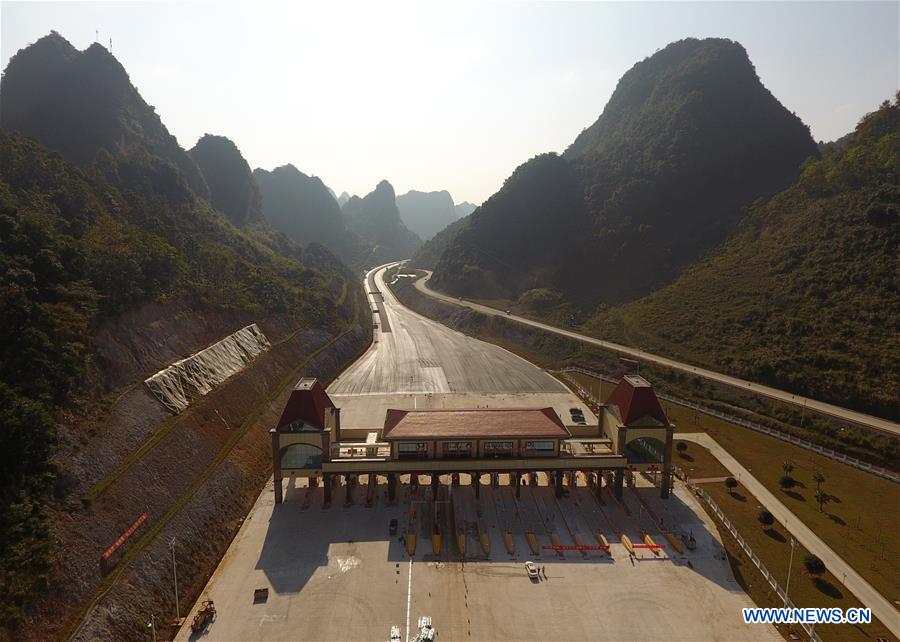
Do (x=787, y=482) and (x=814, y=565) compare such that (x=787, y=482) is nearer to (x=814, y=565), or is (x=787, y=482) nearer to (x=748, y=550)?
(x=748, y=550)

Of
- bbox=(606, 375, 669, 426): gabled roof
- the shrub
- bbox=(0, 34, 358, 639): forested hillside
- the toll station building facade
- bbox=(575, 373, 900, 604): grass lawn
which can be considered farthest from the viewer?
the shrub

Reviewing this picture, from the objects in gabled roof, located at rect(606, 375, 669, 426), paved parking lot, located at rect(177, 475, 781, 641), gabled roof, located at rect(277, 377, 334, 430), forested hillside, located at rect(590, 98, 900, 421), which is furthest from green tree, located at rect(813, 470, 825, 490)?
gabled roof, located at rect(277, 377, 334, 430)

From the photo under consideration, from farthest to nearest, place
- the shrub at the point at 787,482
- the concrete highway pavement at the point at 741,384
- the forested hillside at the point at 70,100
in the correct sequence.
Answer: the forested hillside at the point at 70,100, the concrete highway pavement at the point at 741,384, the shrub at the point at 787,482

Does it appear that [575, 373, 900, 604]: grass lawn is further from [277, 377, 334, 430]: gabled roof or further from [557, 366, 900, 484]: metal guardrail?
[277, 377, 334, 430]: gabled roof

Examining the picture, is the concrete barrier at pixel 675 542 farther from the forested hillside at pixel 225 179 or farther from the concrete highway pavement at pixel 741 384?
the forested hillside at pixel 225 179

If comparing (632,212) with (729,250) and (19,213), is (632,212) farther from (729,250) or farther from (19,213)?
(19,213)

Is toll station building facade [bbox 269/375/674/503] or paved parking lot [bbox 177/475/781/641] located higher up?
toll station building facade [bbox 269/375/674/503]

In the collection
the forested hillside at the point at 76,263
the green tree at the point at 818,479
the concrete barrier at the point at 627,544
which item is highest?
the forested hillside at the point at 76,263

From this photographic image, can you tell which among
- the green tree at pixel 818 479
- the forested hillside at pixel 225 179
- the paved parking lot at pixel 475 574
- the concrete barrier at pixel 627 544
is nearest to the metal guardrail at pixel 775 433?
the green tree at pixel 818 479
